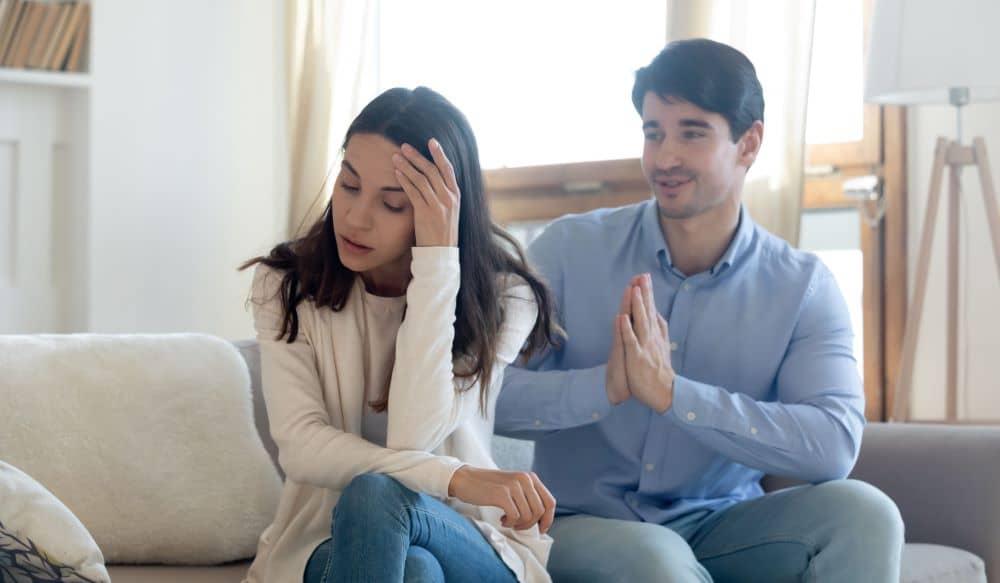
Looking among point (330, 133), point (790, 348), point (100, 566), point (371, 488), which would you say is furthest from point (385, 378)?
point (330, 133)

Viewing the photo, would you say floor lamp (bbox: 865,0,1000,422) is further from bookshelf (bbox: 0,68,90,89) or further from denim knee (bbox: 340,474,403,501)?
bookshelf (bbox: 0,68,90,89)

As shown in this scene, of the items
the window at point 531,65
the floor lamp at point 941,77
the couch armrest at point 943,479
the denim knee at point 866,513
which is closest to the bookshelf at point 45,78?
the window at point 531,65

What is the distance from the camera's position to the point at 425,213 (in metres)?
1.67

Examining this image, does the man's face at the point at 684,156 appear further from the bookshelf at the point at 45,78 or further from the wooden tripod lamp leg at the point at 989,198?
the bookshelf at the point at 45,78

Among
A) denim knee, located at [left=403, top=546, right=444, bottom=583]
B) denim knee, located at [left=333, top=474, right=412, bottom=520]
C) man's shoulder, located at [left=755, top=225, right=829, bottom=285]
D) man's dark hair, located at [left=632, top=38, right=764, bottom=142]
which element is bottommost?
denim knee, located at [left=403, top=546, right=444, bottom=583]

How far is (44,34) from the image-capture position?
3.68 m

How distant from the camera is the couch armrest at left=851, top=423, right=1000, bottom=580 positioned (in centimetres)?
197

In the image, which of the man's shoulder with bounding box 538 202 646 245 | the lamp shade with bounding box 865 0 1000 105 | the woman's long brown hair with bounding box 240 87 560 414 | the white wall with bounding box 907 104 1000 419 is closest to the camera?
the woman's long brown hair with bounding box 240 87 560 414

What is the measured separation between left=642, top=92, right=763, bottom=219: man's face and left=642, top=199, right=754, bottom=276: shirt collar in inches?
1.5

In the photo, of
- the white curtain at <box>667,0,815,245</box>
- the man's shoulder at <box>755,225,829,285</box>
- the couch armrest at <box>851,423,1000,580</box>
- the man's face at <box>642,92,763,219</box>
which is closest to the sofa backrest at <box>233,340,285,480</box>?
the man's face at <box>642,92,763,219</box>

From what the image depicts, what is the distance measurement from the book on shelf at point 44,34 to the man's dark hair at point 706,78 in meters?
2.29

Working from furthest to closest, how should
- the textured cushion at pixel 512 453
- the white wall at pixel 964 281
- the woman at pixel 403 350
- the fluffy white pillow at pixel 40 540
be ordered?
1. the white wall at pixel 964 281
2. the textured cushion at pixel 512 453
3. the woman at pixel 403 350
4. the fluffy white pillow at pixel 40 540

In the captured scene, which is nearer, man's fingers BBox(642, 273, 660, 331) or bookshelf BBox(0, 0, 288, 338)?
man's fingers BBox(642, 273, 660, 331)

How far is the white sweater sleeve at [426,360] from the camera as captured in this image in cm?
164
